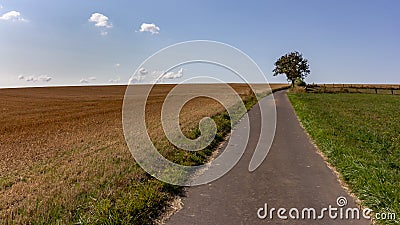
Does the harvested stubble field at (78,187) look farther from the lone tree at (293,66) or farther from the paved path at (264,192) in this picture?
the lone tree at (293,66)

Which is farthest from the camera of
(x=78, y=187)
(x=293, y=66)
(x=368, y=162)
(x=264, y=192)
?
(x=293, y=66)

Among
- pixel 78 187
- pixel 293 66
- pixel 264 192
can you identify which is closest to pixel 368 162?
pixel 264 192

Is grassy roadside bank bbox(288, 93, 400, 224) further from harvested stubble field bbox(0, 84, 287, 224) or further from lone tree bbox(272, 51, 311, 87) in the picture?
lone tree bbox(272, 51, 311, 87)

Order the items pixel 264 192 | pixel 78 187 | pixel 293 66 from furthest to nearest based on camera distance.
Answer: pixel 293 66 < pixel 78 187 < pixel 264 192

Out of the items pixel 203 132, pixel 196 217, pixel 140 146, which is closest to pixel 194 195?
pixel 196 217

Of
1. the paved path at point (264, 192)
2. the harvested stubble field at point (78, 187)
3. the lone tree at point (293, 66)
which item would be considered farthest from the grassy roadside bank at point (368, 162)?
the lone tree at point (293, 66)

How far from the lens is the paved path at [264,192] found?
449cm

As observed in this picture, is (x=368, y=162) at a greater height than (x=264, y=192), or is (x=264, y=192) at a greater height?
(x=368, y=162)

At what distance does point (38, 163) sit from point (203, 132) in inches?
207

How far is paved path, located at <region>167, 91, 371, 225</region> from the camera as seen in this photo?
14.7ft

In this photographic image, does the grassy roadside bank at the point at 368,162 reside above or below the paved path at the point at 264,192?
above

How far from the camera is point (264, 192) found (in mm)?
5512

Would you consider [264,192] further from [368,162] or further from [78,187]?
[78,187]

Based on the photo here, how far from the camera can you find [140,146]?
9156mm
